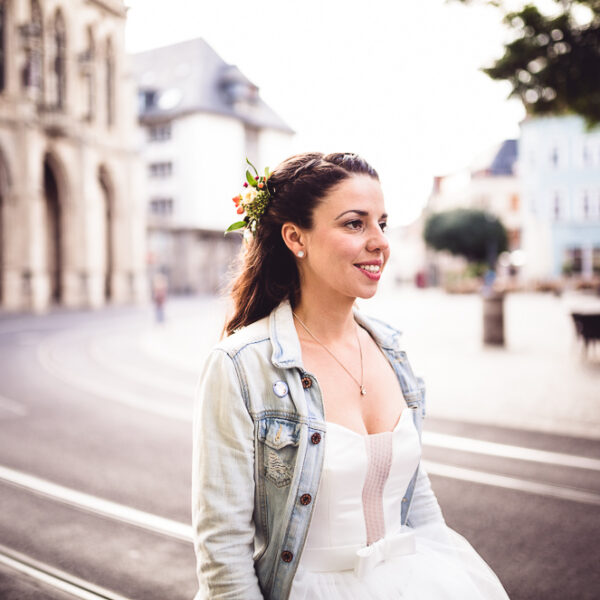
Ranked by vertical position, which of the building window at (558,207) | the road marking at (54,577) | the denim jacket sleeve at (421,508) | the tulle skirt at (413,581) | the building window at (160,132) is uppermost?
the building window at (160,132)

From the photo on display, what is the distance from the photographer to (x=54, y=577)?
3793 mm

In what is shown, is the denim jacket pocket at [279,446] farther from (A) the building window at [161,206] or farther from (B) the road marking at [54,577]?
(A) the building window at [161,206]

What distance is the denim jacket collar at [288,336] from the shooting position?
194cm

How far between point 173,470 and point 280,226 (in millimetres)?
4200

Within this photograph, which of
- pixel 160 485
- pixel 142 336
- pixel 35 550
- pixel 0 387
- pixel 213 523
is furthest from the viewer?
pixel 142 336

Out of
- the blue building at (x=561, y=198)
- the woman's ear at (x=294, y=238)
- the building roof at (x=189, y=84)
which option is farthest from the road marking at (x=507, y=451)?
the building roof at (x=189, y=84)

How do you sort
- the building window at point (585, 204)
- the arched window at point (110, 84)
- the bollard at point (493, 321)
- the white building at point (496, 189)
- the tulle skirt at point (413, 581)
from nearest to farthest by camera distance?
1. the tulle skirt at point (413, 581)
2. the bollard at point (493, 321)
3. the arched window at point (110, 84)
4. the building window at point (585, 204)
5. the white building at point (496, 189)

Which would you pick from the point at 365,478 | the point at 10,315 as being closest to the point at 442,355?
the point at 365,478

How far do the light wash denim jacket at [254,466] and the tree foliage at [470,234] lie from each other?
5861 centimetres

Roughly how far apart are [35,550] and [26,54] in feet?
97.1

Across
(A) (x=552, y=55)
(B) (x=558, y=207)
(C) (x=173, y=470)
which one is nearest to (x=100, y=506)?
(C) (x=173, y=470)

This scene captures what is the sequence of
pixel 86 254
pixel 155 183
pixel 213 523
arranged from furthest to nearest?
pixel 155 183 → pixel 86 254 → pixel 213 523

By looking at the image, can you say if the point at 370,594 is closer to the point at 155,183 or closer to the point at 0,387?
the point at 0,387

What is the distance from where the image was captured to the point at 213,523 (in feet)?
6.00
